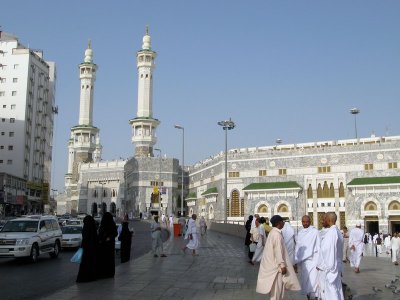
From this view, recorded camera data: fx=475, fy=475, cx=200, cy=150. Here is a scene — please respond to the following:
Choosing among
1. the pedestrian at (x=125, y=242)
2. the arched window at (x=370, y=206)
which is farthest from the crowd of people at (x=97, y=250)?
the arched window at (x=370, y=206)

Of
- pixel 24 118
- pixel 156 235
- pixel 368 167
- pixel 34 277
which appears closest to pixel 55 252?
pixel 156 235

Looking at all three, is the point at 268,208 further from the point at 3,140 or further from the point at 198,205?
the point at 3,140

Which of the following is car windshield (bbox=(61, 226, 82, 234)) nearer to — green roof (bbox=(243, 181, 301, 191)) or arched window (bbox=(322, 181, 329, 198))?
green roof (bbox=(243, 181, 301, 191))

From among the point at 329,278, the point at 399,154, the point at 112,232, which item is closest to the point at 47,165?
the point at 399,154

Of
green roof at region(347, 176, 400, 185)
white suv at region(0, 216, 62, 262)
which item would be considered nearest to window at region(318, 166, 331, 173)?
green roof at region(347, 176, 400, 185)

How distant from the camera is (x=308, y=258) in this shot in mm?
8070

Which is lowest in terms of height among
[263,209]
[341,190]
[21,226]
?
[21,226]

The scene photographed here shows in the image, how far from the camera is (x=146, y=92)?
233ft

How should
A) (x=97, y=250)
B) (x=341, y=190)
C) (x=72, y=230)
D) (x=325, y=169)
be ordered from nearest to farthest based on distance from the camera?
(x=97, y=250) → (x=72, y=230) → (x=341, y=190) → (x=325, y=169)

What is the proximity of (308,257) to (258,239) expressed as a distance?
5591 mm

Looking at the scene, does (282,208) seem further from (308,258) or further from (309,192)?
(308,258)

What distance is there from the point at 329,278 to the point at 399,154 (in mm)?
41741

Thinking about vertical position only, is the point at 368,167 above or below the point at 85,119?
below

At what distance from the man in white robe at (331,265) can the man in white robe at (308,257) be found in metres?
0.44
